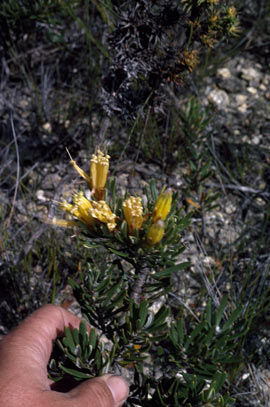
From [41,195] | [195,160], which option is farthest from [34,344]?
[195,160]

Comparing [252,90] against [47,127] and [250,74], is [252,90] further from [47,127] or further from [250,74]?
[47,127]

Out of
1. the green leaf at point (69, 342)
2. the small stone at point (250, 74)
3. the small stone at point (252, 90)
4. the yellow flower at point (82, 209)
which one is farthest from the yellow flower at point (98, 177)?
the small stone at point (250, 74)

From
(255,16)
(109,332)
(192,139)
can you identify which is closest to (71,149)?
(192,139)

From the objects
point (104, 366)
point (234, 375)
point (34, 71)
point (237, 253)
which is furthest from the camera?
point (34, 71)

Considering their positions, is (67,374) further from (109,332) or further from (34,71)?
(34,71)

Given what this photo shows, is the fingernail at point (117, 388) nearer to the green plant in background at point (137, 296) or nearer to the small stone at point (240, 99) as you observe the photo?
the green plant in background at point (137, 296)

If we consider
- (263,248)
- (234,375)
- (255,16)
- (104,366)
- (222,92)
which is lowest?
(234,375)
